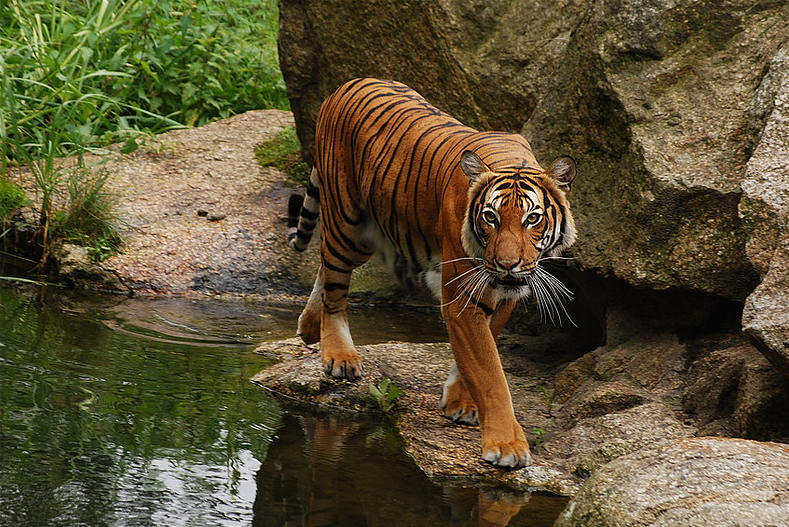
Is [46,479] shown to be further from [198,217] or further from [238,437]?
[198,217]

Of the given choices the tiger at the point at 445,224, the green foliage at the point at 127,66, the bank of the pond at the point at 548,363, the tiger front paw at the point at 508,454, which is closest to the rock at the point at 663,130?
the bank of the pond at the point at 548,363

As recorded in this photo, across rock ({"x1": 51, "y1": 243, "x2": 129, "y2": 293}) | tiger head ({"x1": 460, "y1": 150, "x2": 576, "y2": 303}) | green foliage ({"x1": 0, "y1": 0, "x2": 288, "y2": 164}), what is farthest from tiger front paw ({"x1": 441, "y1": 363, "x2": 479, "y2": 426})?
green foliage ({"x1": 0, "y1": 0, "x2": 288, "y2": 164})

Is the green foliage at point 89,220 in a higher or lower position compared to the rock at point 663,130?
lower

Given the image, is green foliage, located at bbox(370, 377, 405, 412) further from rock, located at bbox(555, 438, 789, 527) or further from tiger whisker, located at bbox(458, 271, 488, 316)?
rock, located at bbox(555, 438, 789, 527)

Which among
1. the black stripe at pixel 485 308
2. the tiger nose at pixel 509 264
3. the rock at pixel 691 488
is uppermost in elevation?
the tiger nose at pixel 509 264

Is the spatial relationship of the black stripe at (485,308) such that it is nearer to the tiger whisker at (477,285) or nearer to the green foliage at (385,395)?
the tiger whisker at (477,285)

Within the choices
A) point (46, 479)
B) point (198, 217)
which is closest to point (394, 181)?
point (46, 479)

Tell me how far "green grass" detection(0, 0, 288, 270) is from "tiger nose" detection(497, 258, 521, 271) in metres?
3.71

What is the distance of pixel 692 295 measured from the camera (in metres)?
4.54

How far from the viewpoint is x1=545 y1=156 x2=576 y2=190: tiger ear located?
3.97 m

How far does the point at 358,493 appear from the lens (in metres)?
3.68

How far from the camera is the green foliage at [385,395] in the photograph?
4.64 meters

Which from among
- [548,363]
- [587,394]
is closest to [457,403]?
[587,394]

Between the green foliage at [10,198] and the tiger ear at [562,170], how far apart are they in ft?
13.4
